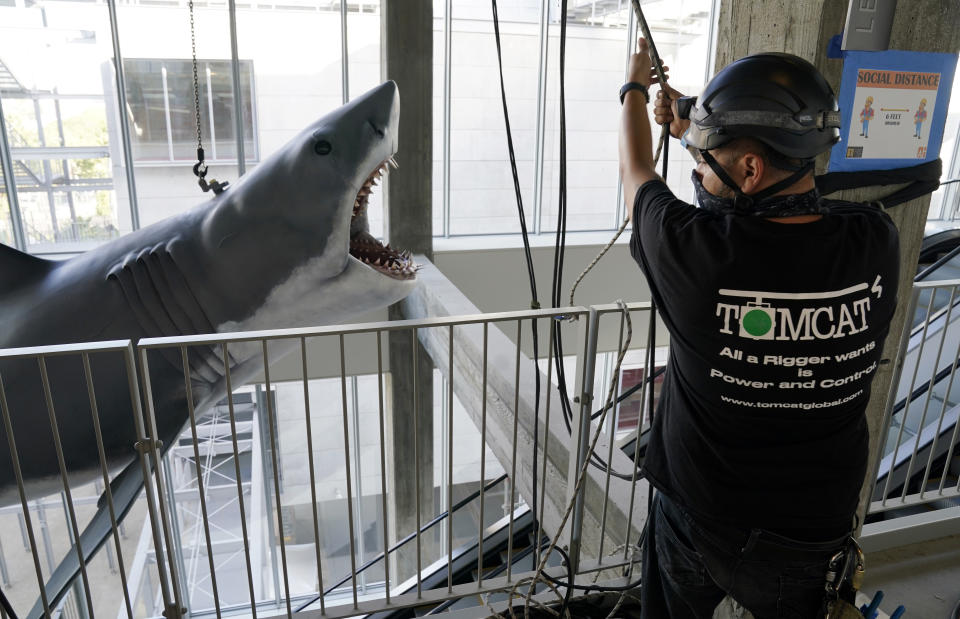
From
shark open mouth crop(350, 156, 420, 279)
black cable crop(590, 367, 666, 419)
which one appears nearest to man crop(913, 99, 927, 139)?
black cable crop(590, 367, 666, 419)

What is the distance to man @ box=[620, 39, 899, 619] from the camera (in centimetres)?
110

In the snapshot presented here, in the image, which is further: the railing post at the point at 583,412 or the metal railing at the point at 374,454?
the railing post at the point at 583,412

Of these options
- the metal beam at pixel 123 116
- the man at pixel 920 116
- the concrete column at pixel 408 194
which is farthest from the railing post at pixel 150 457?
the metal beam at pixel 123 116

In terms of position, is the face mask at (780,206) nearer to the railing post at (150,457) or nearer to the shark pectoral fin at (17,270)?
the railing post at (150,457)

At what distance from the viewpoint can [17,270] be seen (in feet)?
8.63

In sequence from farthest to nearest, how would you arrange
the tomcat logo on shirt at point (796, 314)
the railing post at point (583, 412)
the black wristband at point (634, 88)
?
1. the railing post at point (583, 412)
2. the black wristband at point (634, 88)
3. the tomcat logo on shirt at point (796, 314)

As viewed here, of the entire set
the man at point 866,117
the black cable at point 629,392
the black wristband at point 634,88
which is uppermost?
the black wristband at point 634,88

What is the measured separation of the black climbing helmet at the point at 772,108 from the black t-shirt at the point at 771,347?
14 cm

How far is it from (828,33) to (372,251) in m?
2.19

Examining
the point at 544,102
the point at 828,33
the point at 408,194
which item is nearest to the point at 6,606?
the point at 828,33

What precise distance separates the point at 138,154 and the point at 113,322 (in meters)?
5.31

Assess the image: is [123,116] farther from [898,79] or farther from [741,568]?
[741,568]

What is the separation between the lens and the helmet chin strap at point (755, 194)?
3.74 feet

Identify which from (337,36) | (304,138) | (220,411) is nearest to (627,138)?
(304,138)
